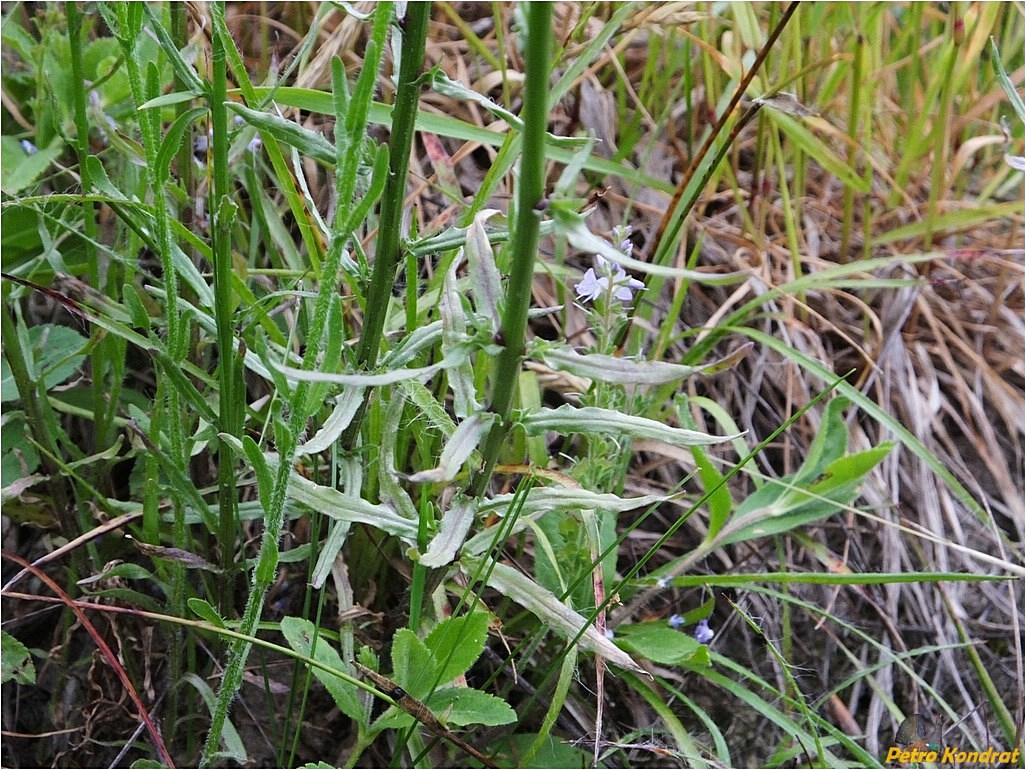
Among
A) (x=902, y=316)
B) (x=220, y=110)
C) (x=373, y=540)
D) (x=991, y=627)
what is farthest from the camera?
(x=902, y=316)

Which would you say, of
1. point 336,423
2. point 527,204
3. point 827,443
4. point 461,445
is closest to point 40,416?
point 336,423

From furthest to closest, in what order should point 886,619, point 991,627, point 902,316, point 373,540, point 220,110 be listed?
1. point 902,316
2. point 991,627
3. point 886,619
4. point 373,540
5. point 220,110

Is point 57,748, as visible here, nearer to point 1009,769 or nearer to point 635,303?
point 635,303

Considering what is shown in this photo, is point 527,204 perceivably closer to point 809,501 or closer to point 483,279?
point 483,279

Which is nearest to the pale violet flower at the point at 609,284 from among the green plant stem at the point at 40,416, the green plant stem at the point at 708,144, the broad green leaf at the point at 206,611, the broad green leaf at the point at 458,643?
the green plant stem at the point at 708,144

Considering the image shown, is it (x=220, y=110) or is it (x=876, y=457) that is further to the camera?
(x=876, y=457)

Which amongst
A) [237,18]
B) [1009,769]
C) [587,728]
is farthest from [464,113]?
[1009,769]

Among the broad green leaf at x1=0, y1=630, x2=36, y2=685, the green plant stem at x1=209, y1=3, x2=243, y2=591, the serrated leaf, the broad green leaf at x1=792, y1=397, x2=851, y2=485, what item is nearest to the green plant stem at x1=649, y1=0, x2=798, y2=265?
the broad green leaf at x1=792, y1=397, x2=851, y2=485
